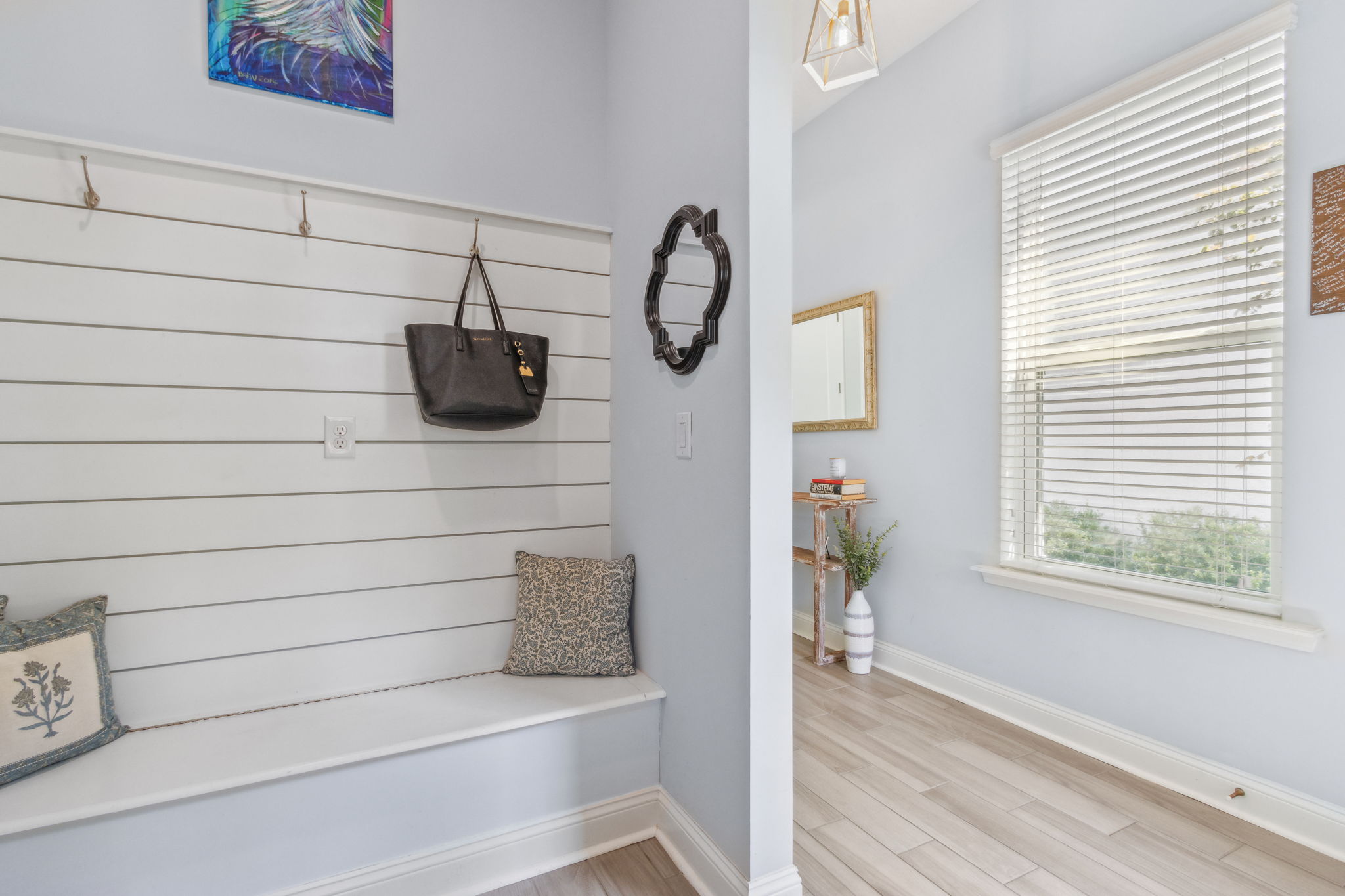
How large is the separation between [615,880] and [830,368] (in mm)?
2585

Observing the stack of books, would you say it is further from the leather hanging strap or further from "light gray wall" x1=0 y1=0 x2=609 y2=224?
the leather hanging strap

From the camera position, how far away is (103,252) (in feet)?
5.07

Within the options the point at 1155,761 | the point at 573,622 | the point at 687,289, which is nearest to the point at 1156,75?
the point at 687,289

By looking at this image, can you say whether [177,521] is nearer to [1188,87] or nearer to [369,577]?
[369,577]

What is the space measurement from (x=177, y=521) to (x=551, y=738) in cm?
114

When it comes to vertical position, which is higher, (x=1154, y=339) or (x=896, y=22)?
(x=896, y=22)

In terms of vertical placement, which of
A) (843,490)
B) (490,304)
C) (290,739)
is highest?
(490,304)

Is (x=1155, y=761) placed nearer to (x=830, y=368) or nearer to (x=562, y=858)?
(x=562, y=858)

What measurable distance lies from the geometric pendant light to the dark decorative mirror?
2.63ft

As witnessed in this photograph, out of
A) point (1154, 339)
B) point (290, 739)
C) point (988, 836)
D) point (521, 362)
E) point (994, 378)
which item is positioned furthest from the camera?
point (994, 378)

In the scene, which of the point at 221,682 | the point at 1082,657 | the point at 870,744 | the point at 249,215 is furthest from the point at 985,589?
the point at 249,215

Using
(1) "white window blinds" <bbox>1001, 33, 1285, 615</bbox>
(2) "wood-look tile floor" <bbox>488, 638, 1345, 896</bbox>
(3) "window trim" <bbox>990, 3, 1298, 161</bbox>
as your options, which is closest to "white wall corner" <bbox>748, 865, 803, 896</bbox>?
(2) "wood-look tile floor" <bbox>488, 638, 1345, 896</bbox>

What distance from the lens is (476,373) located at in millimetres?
1755

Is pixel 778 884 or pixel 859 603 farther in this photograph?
pixel 859 603
